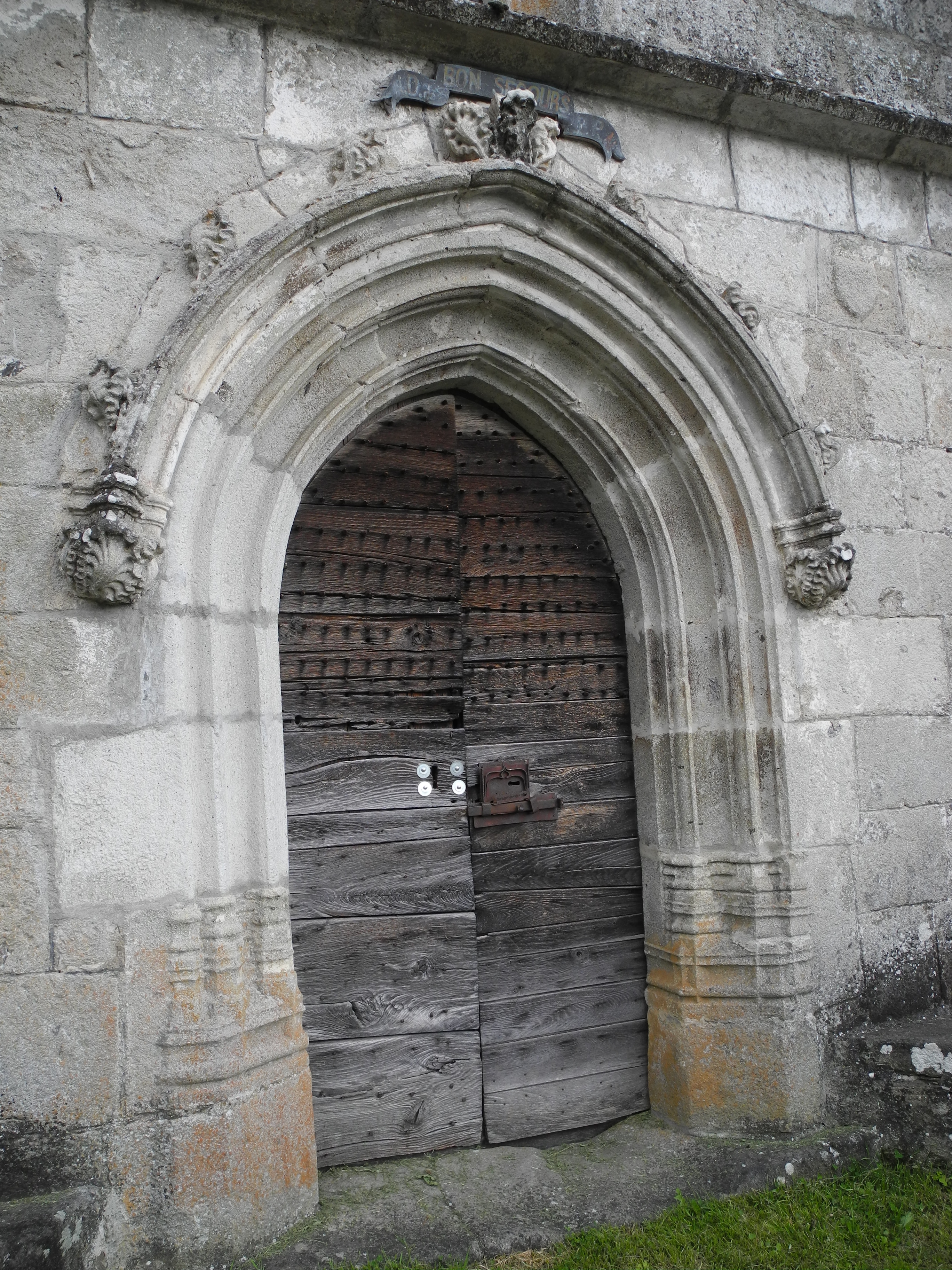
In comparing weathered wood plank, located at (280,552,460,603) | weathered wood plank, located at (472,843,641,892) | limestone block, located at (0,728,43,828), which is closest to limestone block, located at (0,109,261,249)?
weathered wood plank, located at (280,552,460,603)

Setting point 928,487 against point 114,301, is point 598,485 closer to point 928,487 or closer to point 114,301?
point 928,487

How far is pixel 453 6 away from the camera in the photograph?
2.94m

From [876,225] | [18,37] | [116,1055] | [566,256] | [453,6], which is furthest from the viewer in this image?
[876,225]

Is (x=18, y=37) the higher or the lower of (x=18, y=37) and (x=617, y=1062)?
the higher

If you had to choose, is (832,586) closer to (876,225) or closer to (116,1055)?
(876,225)

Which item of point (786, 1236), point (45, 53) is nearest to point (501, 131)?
point (45, 53)

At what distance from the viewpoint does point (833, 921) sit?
323 cm

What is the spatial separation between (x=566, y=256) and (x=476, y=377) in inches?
19.9

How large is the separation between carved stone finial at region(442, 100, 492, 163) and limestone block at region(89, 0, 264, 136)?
23.1 inches

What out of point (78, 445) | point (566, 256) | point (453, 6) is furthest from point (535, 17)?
point (78, 445)

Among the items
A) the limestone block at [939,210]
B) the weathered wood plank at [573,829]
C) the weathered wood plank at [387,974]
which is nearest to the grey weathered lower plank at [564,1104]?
the weathered wood plank at [387,974]

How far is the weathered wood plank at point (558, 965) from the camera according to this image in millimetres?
3215

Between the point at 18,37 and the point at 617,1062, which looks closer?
the point at 18,37

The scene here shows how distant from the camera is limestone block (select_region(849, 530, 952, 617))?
3449 mm
